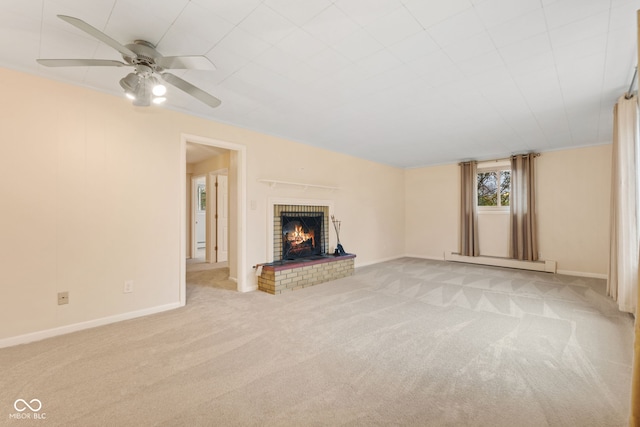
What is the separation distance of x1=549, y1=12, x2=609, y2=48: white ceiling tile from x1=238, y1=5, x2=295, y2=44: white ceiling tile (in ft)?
6.20

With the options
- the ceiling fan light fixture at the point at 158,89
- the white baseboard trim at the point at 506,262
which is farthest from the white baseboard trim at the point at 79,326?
the white baseboard trim at the point at 506,262

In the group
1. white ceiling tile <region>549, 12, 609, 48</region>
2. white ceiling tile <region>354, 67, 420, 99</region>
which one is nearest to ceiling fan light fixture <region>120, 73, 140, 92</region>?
white ceiling tile <region>354, 67, 420, 99</region>

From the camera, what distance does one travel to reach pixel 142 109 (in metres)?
3.00

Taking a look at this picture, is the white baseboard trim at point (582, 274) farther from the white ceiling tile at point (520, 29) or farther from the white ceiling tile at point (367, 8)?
the white ceiling tile at point (367, 8)

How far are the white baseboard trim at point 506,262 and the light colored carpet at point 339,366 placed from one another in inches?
77.6

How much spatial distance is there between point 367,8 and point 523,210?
557 centimetres

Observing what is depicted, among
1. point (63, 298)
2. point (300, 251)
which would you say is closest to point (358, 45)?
point (300, 251)

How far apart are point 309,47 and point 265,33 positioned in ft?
1.14

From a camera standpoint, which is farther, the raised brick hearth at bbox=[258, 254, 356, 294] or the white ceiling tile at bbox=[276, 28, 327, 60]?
the raised brick hearth at bbox=[258, 254, 356, 294]

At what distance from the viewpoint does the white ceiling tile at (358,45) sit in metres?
1.91

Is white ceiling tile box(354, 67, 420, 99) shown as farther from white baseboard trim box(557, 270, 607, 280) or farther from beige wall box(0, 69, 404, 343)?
white baseboard trim box(557, 270, 607, 280)

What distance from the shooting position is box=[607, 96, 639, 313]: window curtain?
9.48 ft

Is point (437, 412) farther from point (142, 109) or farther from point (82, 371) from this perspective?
point (142, 109)

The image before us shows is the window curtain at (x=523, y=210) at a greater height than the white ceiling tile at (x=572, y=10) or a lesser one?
lesser
